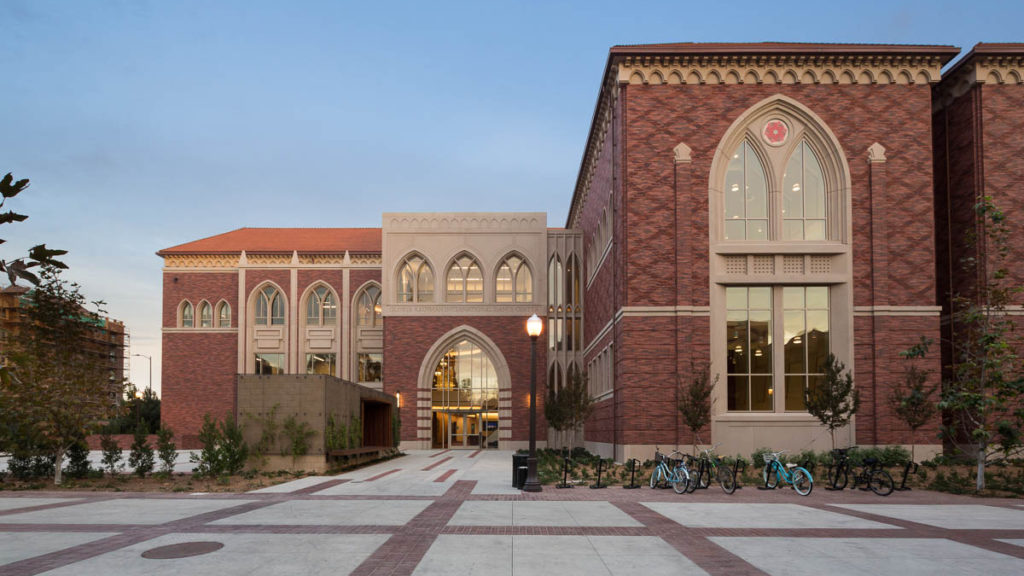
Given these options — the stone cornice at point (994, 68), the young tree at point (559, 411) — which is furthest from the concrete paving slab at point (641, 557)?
the stone cornice at point (994, 68)

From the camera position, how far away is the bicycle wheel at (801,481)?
→ 16953 millimetres

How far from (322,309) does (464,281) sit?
37.5 ft

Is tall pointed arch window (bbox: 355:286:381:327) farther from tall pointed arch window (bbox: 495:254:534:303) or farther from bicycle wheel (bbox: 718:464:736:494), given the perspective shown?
bicycle wheel (bbox: 718:464:736:494)

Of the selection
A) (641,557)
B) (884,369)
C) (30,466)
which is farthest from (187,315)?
(641,557)

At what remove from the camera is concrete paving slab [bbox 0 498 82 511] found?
1445 centimetres

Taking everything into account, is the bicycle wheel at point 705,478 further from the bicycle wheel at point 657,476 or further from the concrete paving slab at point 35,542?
the concrete paving slab at point 35,542

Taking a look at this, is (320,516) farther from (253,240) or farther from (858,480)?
(253,240)

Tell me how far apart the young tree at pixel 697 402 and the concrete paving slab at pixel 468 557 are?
13774mm

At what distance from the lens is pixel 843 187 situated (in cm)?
2622

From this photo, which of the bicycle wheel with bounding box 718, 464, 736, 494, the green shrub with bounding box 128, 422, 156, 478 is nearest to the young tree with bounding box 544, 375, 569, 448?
the bicycle wheel with bounding box 718, 464, 736, 494

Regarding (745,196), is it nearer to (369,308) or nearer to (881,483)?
(881,483)

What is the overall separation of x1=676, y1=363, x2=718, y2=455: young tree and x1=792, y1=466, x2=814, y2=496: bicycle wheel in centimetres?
590

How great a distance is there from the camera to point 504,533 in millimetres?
11023

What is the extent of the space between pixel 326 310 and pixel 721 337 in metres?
32.0
